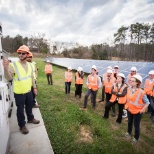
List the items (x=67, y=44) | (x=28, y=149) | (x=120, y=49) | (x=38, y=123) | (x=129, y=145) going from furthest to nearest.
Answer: (x=67, y=44)
(x=120, y=49)
(x=38, y=123)
(x=129, y=145)
(x=28, y=149)

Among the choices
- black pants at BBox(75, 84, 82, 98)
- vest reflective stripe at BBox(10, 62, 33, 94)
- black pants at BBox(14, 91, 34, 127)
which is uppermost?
vest reflective stripe at BBox(10, 62, 33, 94)

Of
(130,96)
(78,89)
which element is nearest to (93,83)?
(78,89)

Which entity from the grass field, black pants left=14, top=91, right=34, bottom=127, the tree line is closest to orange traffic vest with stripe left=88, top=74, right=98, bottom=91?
the grass field

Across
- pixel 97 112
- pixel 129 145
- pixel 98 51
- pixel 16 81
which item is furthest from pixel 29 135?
pixel 98 51

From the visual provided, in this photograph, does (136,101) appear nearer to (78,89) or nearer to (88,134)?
(88,134)

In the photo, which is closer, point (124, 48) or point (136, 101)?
point (136, 101)

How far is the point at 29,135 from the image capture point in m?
3.30

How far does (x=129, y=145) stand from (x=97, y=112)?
79.7 inches

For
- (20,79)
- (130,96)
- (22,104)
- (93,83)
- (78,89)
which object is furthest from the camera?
(78,89)

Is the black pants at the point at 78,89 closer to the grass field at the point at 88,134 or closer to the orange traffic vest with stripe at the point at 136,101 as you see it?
the grass field at the point at 88,134

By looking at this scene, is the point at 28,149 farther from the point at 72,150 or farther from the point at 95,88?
the point at 95,88

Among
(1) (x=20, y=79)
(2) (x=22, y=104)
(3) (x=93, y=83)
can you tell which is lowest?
(2) (x=22, y=104)

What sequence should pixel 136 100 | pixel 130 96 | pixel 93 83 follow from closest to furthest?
pixel 136 100
pixel 130 96
pixel 93 83

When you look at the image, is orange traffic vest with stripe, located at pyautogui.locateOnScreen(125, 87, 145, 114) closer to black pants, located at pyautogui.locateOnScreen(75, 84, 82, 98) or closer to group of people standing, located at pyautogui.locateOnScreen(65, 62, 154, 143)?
group of people standing, located at pyautogui.locateOnScreen(65, 62, 154, 143)
